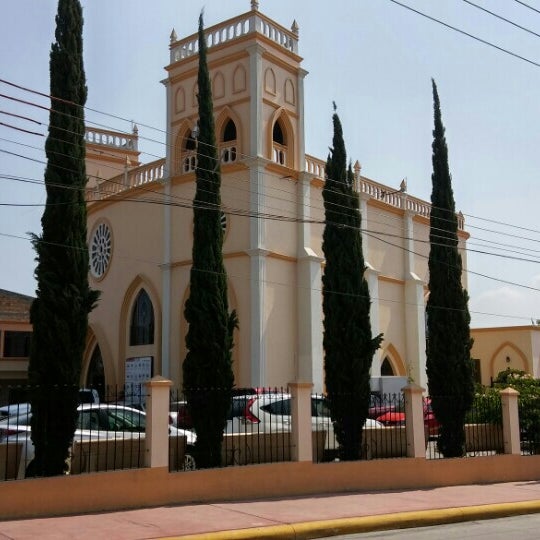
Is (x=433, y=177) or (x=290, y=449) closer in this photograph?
(x=290, y=449)

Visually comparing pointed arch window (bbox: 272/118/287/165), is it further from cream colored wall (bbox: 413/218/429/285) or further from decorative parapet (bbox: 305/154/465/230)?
cream colored wall (bbox: 413/218/429/285)

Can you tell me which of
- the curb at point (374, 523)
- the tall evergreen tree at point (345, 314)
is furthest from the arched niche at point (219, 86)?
the curb at point (374, 523)

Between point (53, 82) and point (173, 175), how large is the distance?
14042 mm

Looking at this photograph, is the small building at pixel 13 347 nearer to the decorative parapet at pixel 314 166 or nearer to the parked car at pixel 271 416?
the decorative parapet at pixel 314 166

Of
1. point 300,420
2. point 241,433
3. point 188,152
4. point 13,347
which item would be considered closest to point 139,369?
point 188,152

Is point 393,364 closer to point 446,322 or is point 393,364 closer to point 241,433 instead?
point 446,322

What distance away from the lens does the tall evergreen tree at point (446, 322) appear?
1711 cm

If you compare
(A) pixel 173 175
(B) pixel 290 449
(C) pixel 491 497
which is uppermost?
(A) pixel 173 175

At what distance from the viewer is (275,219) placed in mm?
25406

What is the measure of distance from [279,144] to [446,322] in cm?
1158

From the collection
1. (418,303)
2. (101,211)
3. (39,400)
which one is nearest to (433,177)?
(39,400)

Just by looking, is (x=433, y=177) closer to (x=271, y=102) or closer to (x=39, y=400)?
(x=271, y=102)

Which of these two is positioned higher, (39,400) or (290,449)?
(39,400)

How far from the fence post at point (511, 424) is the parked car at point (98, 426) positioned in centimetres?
718
